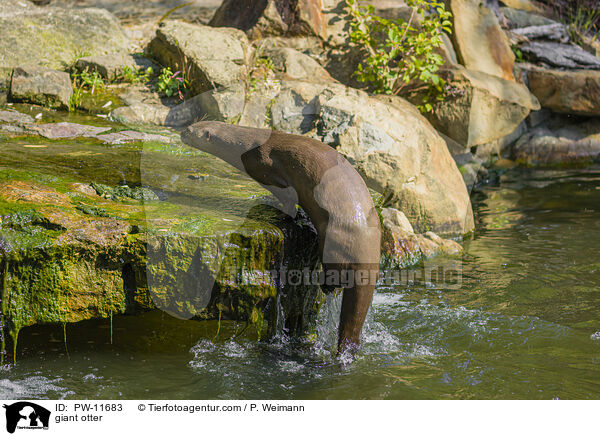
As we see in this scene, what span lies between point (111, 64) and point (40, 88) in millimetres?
1144

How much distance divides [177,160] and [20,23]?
4.01 m

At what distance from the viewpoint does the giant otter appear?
293 cm

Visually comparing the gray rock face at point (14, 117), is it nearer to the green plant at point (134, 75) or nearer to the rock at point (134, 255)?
the green plant at point (134, 75)

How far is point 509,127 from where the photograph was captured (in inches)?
318

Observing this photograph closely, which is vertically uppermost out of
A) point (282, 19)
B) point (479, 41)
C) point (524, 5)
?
point (524, 5)

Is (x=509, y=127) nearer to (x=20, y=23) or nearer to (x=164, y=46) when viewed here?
(x=164, y=46)

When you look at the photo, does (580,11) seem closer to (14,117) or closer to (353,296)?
(14,117)

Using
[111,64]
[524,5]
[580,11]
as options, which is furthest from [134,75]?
→ [580,11]

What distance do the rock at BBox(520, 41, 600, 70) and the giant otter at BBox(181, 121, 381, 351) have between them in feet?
24.5

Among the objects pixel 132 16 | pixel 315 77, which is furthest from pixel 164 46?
pixel 132 16

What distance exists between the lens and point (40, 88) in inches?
229

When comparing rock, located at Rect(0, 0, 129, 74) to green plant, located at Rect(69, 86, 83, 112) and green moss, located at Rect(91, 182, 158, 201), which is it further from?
green moss, located at Rect(91, 182, 158, 201)

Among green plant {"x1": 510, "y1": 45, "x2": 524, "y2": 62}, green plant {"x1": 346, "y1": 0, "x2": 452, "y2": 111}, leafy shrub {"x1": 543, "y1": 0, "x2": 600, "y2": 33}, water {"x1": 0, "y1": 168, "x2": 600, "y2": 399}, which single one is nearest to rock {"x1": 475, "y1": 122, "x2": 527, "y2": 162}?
green plant {"x1": 510, "y1": 45, "x2": 524, "y2": 62}

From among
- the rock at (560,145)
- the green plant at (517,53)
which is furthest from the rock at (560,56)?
the rock at (560,145)
